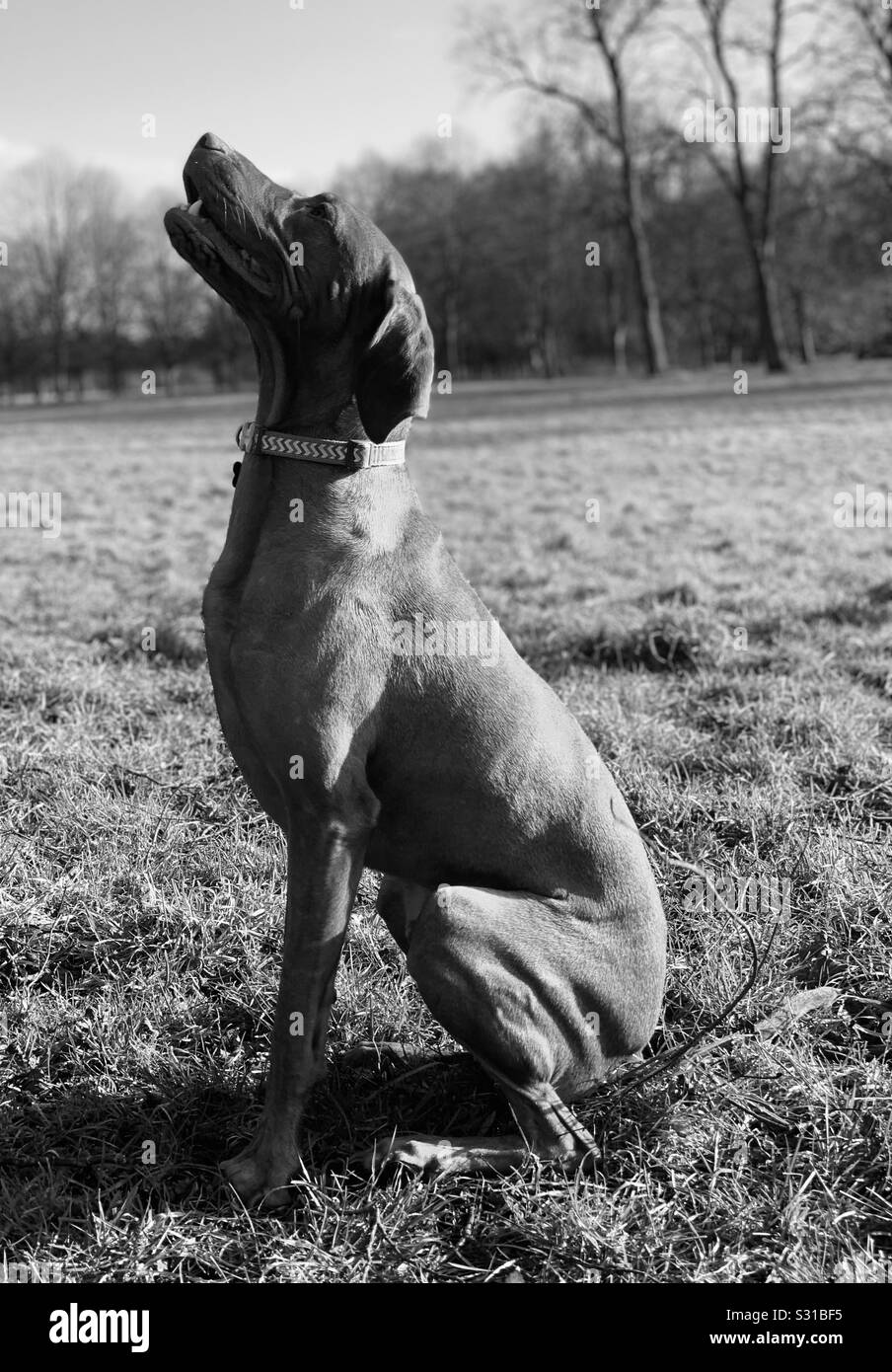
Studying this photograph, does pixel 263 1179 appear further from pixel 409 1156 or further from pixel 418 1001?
pixel 418 1001

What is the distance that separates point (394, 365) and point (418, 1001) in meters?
1.80

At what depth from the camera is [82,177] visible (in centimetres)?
6006

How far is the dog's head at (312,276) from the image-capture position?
238 cm

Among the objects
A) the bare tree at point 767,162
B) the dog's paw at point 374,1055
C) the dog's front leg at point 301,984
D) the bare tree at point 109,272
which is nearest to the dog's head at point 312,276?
the dog's front leg at point 301,984

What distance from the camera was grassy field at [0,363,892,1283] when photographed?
239 centimetres

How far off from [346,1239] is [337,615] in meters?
1.36

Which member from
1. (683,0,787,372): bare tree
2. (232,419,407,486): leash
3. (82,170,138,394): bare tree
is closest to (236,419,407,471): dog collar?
(232,419,407,486): leash

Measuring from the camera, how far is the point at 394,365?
7.97 feet

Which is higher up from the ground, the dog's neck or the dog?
the dog's neck

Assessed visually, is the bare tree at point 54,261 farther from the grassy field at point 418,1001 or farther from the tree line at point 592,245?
the grassy field at point 418,1001

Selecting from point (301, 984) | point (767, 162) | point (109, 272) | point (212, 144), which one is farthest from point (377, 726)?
point (109, 272)

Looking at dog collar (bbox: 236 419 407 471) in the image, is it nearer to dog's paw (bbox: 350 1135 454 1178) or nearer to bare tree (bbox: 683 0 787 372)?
dog's paw (bbox: 350 1135 454 1178)

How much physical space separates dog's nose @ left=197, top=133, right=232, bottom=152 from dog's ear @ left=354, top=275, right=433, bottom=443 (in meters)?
0.47
